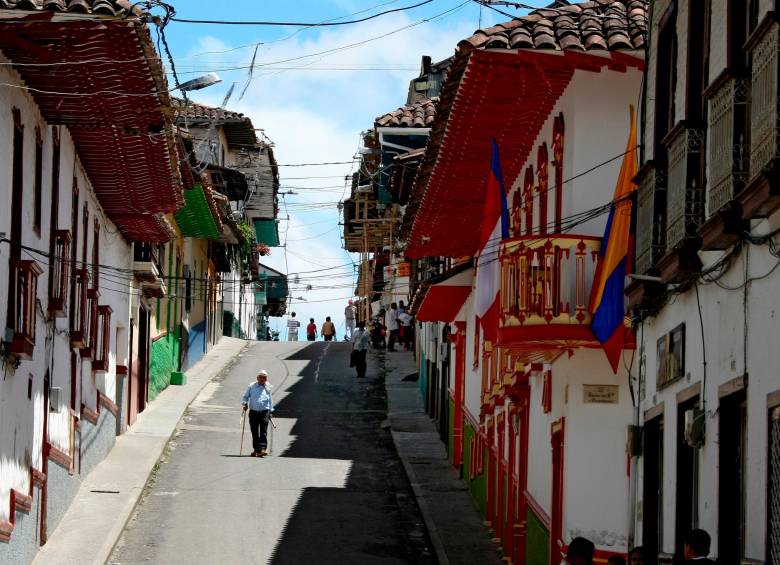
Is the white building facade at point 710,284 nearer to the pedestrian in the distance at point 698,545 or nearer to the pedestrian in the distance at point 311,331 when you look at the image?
the pedestrian in the distance at point 698,545

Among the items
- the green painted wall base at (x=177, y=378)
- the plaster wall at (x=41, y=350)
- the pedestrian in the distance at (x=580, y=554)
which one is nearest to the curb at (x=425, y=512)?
the plaster wall at (x=41, y=350)

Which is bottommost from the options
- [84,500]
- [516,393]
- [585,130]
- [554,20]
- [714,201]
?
[84,500]

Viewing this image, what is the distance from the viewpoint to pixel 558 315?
54.5ft

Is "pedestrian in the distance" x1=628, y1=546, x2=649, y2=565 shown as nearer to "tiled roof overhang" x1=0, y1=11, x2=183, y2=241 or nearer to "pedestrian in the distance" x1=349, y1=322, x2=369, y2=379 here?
"tiled roof overhang" x1=0, y1=11, x2=183, y2=241

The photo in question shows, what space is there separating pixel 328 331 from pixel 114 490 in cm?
3621

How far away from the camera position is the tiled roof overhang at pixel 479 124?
17.1 m

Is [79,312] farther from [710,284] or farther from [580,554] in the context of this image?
[710,284]

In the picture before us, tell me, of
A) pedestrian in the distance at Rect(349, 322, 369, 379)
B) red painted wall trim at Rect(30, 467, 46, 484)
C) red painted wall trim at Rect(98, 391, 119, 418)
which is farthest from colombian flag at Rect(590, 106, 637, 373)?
pedestrian in the distance at Rect(349, 322, 369, 379)

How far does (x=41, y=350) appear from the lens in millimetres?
20469

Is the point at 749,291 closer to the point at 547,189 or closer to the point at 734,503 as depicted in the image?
the point at 734,503

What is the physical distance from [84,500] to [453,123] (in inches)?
339

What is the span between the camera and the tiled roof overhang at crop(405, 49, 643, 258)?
17.1m

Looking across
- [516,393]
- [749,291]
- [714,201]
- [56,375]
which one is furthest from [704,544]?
[56,375]

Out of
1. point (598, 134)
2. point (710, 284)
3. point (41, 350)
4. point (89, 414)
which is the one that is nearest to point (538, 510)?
point (598, 134)
